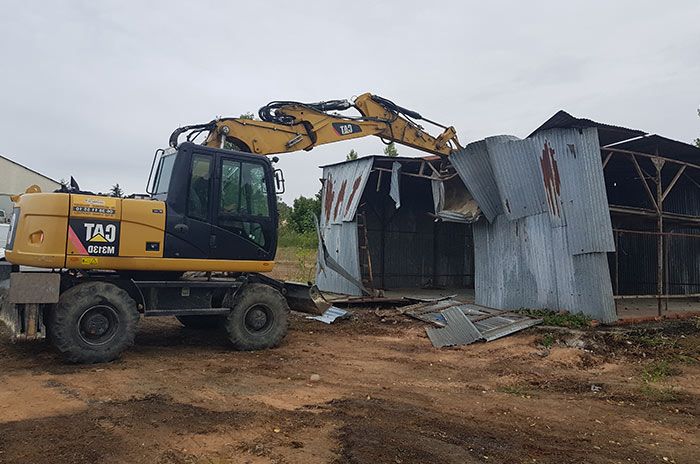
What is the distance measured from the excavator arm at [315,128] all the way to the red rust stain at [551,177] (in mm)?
2881

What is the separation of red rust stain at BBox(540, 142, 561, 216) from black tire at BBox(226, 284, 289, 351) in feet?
18.9

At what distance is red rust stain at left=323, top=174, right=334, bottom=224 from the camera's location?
16266mm

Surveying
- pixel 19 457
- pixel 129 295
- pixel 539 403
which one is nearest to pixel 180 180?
pixel 129 295

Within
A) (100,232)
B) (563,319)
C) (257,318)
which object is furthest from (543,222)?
(100,232)

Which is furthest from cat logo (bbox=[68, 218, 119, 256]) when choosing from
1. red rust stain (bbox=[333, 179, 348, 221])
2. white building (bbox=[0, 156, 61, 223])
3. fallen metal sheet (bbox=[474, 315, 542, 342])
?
white building (bbox=[0, 156, 61, 223])

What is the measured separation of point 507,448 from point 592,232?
264 inches

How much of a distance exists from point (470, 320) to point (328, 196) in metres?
7.06

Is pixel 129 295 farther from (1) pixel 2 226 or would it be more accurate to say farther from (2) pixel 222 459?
(1) pixel 2 226

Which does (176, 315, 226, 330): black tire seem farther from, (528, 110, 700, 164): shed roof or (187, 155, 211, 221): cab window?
(528, 110, 700, 164): shed roof

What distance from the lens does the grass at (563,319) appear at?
10055 mm

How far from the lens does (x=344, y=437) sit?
16.0ft

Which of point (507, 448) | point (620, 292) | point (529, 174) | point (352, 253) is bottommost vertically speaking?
point (507, 448)

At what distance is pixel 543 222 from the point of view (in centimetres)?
1113

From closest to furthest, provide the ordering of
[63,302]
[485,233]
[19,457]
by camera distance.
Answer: [19,457] < [63,302] < [485,233]
